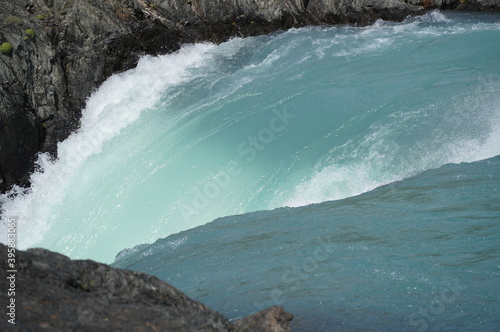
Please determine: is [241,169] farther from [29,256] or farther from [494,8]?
[494,8]

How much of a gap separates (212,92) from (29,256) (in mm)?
13756

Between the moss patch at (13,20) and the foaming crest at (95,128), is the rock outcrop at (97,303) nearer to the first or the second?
the foaming crest at (95,128)

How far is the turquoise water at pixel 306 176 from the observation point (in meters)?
7.43

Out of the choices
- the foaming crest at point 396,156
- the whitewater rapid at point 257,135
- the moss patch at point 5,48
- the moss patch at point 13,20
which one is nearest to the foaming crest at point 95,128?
the whitewater rapid at point 257,135

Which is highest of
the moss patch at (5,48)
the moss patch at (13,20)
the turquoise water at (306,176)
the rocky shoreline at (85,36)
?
the moss patch at (13,20)

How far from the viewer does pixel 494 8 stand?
75.2 ft

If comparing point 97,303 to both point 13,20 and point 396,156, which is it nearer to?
point 396,156

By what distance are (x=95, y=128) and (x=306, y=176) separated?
800 centimetres

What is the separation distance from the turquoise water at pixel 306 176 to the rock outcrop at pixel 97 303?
2020 millimetres

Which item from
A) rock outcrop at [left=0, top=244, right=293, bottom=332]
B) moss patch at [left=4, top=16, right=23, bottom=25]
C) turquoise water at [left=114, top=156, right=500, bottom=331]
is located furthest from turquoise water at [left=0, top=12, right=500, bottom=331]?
moss patch at [left=4, top=16, right=23, bottom=25]

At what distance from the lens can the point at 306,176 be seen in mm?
13250

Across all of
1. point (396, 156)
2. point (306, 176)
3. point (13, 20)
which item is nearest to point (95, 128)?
point (13, 20)

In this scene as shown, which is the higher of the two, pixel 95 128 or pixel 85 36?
pixel 85 36

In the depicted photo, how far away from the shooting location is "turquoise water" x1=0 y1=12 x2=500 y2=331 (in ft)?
24.4
